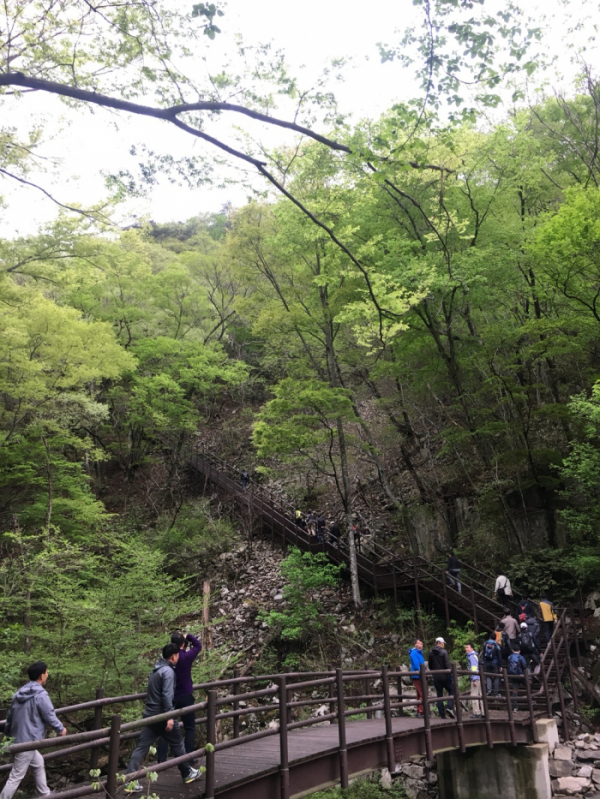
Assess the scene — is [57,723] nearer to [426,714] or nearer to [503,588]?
[426,714]

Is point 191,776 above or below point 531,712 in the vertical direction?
above

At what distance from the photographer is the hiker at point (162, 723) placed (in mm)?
4547

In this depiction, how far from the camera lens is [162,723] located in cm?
453

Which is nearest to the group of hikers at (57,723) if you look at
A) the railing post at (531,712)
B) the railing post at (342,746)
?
the railing post at (342,746)

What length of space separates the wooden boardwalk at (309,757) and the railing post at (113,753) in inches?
44.8

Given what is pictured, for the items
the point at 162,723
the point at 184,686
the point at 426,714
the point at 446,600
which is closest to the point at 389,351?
the point at 446,600

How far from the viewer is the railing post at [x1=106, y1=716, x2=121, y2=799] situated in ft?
11.0

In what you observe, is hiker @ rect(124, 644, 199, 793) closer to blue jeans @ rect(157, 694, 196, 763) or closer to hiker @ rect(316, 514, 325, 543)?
blue jeans @ rect(157, 694, 196, 763)

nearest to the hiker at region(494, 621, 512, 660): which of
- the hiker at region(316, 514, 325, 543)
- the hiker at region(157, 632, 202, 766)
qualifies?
the hiker at region(316, 514, 325, 543)

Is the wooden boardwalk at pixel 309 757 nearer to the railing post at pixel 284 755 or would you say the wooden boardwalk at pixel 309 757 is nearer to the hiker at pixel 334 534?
the railing post at pixel 284 755

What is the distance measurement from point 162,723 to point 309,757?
2.04 meters

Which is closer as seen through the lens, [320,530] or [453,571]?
[453,571]

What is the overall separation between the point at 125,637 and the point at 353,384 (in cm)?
1329

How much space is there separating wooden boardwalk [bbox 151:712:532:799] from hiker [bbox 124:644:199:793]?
25 cm
